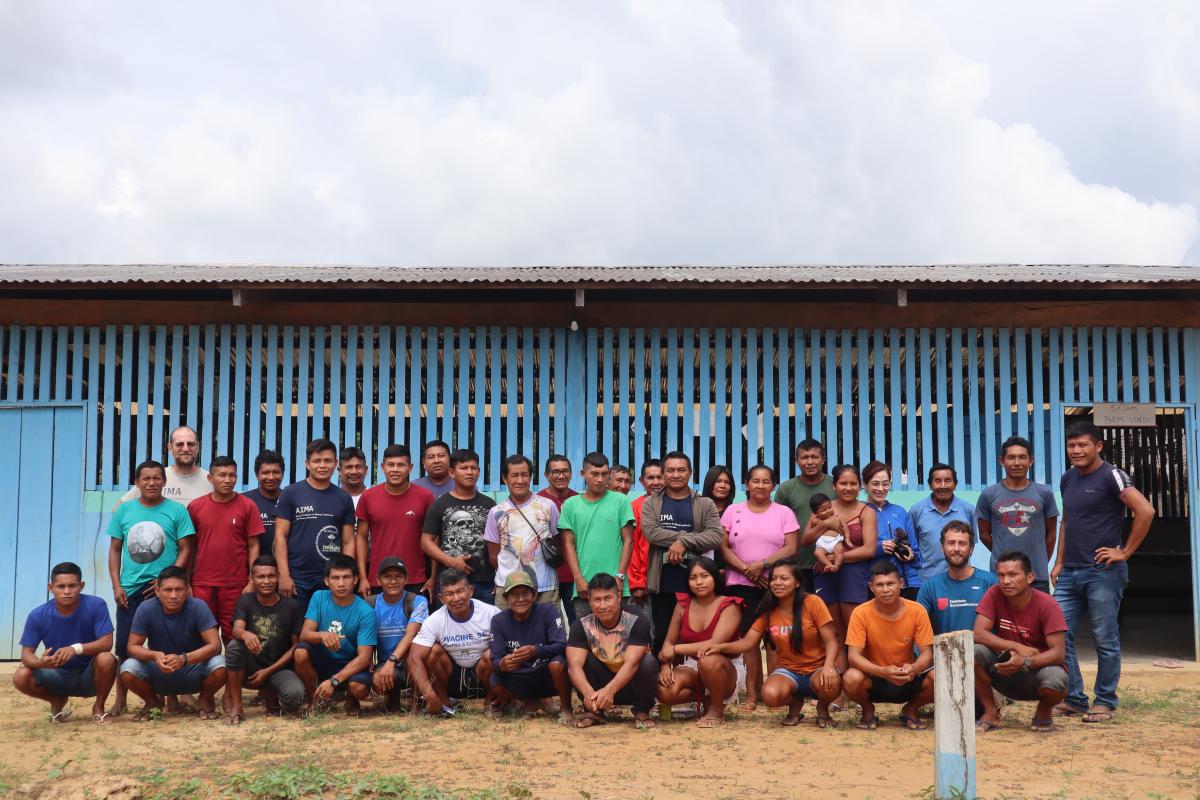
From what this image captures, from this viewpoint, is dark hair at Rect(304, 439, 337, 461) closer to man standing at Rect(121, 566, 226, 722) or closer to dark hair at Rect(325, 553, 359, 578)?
dark hair at Rect(325, 553, 359, 578)

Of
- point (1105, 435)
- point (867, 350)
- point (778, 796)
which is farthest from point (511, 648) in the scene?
point (1105, 435)

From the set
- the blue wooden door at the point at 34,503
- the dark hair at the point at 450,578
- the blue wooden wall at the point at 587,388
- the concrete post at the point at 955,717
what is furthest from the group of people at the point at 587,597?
the blue wooden door at the point at 34,503

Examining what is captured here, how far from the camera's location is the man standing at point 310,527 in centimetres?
689

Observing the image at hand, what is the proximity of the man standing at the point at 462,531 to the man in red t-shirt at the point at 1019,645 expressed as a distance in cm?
298

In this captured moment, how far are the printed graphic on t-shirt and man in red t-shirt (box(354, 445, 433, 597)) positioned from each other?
3.90 ft

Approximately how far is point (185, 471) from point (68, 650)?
51.9 inches

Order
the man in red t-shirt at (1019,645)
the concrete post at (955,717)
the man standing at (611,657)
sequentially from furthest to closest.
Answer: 1. the man standing at (611,657)
2. the man in red t-shirt at (1019,645)
3. the concrete post at (955,717)

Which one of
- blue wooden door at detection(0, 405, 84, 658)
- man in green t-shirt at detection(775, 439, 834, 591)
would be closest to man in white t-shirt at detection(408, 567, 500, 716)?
man in green t-shirt at detection(775, 439, 834, 591)

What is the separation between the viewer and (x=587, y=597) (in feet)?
21.8

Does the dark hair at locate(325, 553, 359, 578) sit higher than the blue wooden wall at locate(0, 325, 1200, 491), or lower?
lower

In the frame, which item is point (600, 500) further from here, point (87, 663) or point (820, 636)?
point (87, 663)

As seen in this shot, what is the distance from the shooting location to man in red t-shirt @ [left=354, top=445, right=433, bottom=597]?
6.95 m

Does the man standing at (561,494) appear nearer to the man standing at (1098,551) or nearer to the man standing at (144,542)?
the man standing at (144,542)

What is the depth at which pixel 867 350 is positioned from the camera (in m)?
9.30
